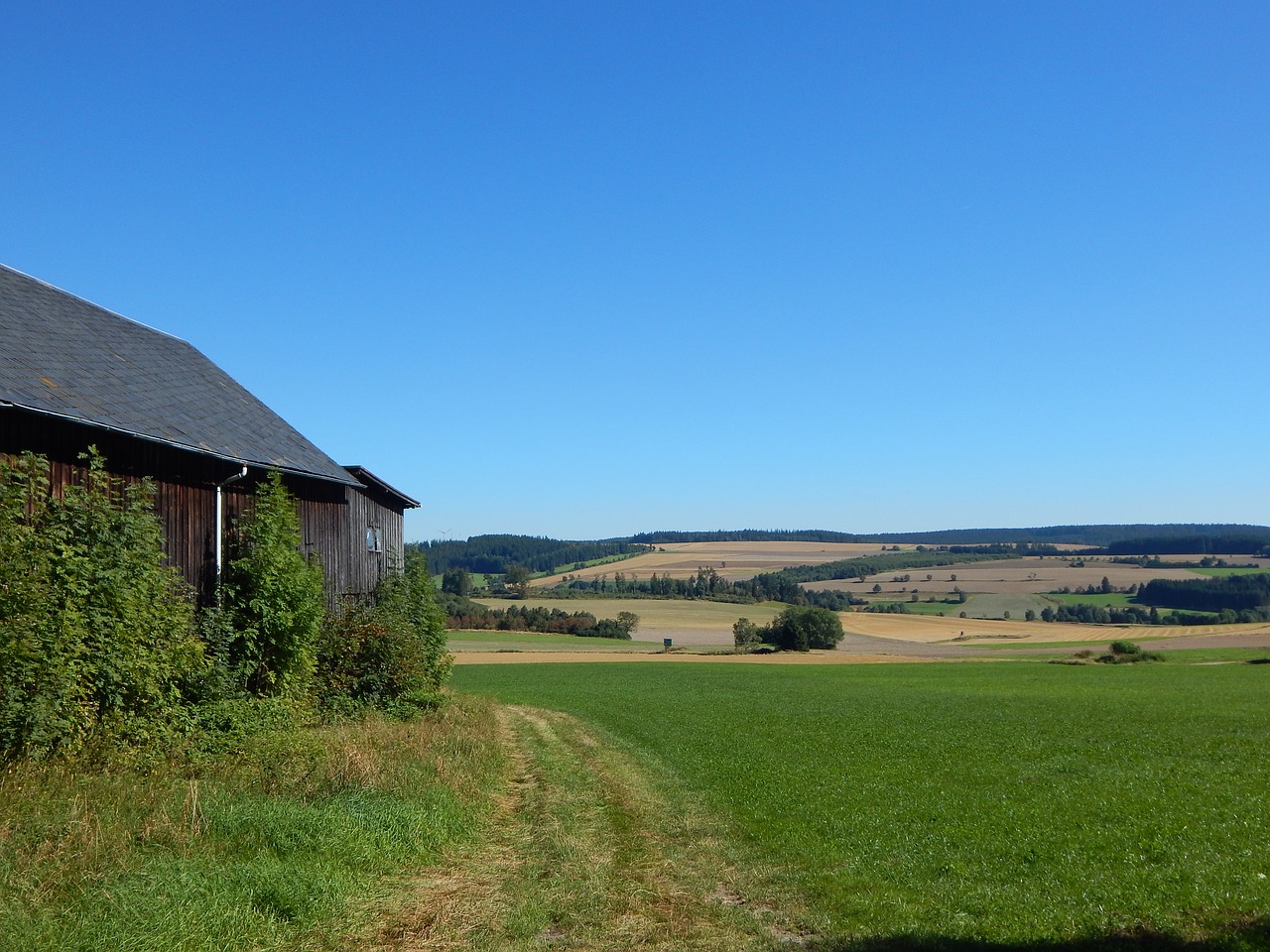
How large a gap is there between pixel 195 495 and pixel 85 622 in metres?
5.27

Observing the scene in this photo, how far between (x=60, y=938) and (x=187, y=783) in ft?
14.1

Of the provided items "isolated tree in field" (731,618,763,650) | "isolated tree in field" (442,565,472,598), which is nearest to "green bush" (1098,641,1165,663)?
"isolated tree in field" (731,618,763,650)

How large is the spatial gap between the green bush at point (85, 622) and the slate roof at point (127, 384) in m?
1.04

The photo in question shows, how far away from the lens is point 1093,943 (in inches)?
296

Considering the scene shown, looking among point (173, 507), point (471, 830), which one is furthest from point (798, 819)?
Result: point (173, 507)

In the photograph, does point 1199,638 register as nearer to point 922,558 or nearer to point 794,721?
point 794,721

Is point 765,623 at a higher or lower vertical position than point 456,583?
lower

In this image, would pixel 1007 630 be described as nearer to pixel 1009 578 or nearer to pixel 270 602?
pixel 1009 578

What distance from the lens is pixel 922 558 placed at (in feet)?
576

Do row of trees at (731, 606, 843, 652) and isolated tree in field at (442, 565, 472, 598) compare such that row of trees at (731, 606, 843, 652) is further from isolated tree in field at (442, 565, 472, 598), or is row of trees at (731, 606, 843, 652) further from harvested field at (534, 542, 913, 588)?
harvested field at (534, 542, 913, 588)

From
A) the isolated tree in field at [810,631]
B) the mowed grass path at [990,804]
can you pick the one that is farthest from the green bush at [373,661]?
the isolated tree in field at [810,631]

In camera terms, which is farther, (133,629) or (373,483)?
(373,483)

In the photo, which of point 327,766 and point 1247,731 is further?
point 1247,731

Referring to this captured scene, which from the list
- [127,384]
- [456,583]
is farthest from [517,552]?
[127,384]
